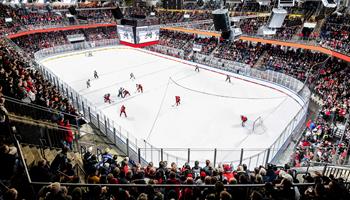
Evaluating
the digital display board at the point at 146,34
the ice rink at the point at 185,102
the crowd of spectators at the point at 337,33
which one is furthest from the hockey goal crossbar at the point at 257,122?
the crowd of spectators at the point at 337,33

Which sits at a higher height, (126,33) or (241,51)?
(126,33)

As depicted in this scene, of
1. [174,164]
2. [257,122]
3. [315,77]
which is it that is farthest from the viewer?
[315,77]

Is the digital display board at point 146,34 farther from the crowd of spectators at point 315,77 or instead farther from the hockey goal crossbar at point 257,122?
the crowd of spectators at point 315,77

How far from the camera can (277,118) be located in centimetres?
1752

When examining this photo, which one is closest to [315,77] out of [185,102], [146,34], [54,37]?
[185,102]

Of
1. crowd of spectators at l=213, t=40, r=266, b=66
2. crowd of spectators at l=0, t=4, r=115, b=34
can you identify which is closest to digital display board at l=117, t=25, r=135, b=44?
crowd of spectators at l=213, t=40, r=266, b=66

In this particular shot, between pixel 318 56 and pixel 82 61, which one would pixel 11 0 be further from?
pixel 318 56

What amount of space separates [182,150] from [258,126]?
5.91m

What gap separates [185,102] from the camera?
2014 cm

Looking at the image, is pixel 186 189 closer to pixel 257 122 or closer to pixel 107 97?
pixel 257 122

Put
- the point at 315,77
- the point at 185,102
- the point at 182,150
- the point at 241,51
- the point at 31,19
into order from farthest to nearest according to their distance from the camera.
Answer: the point at 31,19 → the point at 241,51 → the point at 315,77 → the point at 185,102 → the point at 182,150

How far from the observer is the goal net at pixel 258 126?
51.1 ft

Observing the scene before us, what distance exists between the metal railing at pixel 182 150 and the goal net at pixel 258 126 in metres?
1.55

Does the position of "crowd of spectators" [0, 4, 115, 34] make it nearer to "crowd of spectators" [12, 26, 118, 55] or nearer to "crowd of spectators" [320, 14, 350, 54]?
"crowd of spectators" [12, 26, 118, 55]
